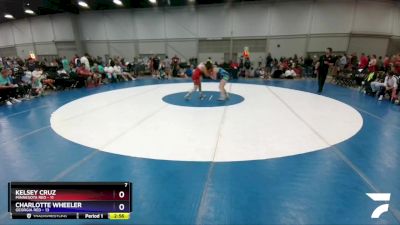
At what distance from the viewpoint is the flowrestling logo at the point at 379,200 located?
106 inches

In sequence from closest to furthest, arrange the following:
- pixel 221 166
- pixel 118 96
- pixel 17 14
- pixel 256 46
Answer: pixel 221 166, pixel 118 96, pixel 256 46, pixel 17 14

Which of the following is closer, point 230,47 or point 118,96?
point 118,96

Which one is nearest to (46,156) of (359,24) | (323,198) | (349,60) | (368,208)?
(323,198)

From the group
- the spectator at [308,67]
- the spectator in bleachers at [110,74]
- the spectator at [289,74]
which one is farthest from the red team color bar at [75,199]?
the spectator at [308,67]

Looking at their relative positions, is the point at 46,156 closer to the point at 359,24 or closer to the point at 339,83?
the point at 339,83

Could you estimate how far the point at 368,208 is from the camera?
2799 mm

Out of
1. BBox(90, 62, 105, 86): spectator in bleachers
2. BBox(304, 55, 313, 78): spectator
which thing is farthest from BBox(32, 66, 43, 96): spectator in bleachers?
BBox(304, 55, 313, 78): spectator

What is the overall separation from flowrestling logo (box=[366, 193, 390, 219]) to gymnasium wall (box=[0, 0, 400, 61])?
18.9 m

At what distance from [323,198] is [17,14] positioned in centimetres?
3270

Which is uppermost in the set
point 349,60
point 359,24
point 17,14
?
point 17,14

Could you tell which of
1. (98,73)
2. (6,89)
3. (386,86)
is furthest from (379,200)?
(98,73)

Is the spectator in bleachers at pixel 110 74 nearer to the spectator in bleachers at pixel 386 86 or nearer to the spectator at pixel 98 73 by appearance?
the spectator at pixel 98 73

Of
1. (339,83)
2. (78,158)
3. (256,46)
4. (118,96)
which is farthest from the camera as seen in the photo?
(256,46)

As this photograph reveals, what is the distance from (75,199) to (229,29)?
21.3m
